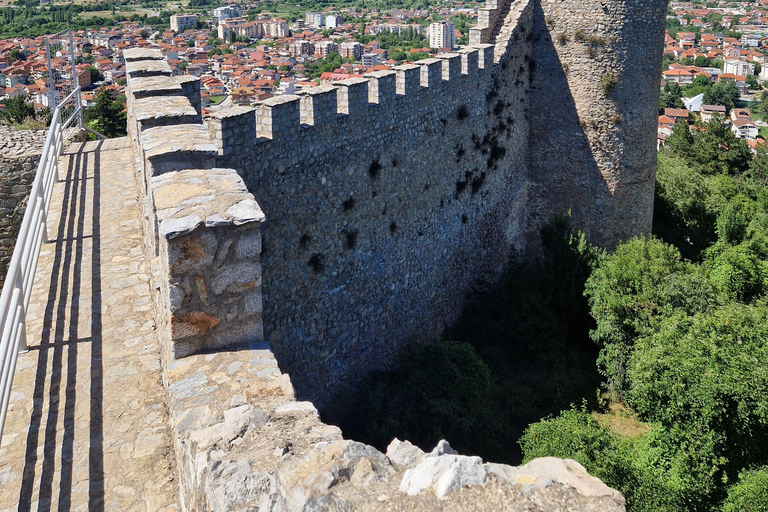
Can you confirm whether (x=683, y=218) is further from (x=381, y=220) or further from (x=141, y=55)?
(x=141, y=55)

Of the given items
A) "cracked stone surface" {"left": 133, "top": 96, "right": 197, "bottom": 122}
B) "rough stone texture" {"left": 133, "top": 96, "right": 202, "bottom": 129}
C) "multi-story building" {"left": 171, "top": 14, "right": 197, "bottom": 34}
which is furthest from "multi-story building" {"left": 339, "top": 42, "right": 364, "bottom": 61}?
"rough stone texture" {"left": 133, "top": 96, "right": 202, "bottom": 129}

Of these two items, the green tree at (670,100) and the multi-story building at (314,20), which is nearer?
the green tree at (670,100)

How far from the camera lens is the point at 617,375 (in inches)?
424

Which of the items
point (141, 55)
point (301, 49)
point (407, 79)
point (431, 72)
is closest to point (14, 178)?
point (141, 55)

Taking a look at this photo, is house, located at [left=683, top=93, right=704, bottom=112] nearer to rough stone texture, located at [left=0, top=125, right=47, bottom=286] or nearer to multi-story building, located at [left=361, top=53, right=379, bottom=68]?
multi-story building, located at [left=361, top=53, right=379, bottom=68]

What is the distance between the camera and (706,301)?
10719 mm

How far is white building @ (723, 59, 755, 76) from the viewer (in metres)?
81.9

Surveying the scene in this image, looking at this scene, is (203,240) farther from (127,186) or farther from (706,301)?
(706,301)

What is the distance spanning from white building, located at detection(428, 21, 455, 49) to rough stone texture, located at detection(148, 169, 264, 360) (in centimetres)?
5444

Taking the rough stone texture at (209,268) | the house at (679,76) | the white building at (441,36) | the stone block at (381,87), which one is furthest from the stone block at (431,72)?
the house at (679,76)

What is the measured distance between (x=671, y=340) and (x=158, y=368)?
717cm

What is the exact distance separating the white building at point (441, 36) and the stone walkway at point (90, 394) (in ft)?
173

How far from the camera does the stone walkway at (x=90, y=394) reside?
3393mm

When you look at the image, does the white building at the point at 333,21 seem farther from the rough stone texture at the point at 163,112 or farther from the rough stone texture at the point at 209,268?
the rough stone texture at the point at 209,268
